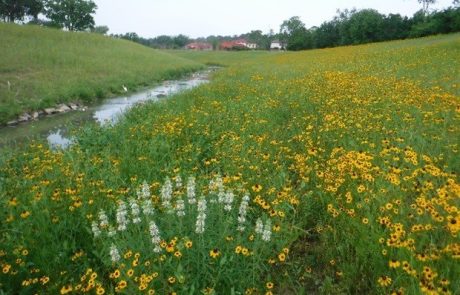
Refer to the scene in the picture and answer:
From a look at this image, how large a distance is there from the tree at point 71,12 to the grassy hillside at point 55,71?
43345 millimetres

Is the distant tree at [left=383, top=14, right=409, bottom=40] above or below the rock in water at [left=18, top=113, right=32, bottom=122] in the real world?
above

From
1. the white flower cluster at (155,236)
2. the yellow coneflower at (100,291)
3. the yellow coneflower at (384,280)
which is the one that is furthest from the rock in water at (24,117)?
the yellow coneflower at (384,280)

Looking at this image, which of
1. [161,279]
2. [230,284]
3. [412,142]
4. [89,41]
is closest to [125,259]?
[161,279]

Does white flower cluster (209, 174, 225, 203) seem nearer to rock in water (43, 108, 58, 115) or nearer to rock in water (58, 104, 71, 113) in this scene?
rock in water (43, 108, 58, 115)

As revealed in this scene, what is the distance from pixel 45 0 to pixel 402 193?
8272 cm

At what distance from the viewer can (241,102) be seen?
10.4 metres

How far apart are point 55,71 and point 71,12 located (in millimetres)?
61273

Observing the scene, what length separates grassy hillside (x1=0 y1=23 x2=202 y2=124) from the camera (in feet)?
53.0

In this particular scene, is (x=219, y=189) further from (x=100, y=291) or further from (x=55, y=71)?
(x=55, y=71)

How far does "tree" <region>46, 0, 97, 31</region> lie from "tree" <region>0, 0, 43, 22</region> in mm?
5052

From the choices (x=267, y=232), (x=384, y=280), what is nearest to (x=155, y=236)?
(x=267, y=232)

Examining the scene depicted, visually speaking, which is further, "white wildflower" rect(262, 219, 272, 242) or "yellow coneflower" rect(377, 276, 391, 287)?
Answer: "white wildflower" rect(262, 219, 272, 242)

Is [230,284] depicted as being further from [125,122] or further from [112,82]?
[112,82]

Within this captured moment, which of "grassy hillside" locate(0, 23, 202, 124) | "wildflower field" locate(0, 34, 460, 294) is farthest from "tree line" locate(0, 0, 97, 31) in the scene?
"wildflower field" locate(0, 34, 460, 294)
